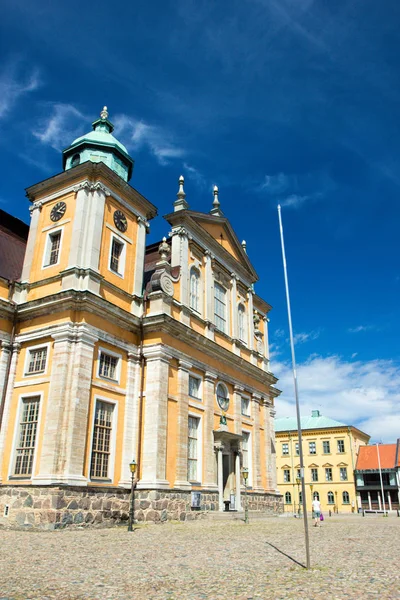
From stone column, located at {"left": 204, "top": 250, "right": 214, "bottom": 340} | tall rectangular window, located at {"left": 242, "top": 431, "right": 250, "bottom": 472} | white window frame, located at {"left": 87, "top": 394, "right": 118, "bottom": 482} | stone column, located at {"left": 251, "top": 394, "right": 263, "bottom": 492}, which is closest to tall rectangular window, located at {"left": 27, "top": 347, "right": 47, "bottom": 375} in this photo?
white window frame, located at {"left": 87, "top": 394, "right": 118, "bottom": 482}

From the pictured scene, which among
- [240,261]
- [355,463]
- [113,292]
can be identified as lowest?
[355,463]

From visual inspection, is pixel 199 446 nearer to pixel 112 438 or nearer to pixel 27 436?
pixel 112 438

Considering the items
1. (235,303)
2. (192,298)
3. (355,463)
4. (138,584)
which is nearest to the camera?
(138,584)

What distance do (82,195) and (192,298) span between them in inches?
356

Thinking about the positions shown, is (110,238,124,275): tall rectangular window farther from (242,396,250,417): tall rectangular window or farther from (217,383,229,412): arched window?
(242,396,250,417): tall rectangular window

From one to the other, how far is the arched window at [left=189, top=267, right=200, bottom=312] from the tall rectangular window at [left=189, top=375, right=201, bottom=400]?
14.3ft

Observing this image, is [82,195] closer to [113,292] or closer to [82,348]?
[113,292]

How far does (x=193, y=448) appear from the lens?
27250 mm

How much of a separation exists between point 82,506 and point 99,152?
18.7 metres

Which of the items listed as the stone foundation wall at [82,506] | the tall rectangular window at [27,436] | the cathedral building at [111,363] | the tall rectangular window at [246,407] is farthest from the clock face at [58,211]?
the tall rectangular window at [246,407]

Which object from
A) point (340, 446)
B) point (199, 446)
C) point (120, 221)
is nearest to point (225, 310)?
point (199, 446)

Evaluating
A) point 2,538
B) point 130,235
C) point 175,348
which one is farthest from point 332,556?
point 130,235

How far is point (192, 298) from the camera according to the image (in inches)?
1196

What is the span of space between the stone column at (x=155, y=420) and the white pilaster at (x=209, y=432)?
4.09 m
